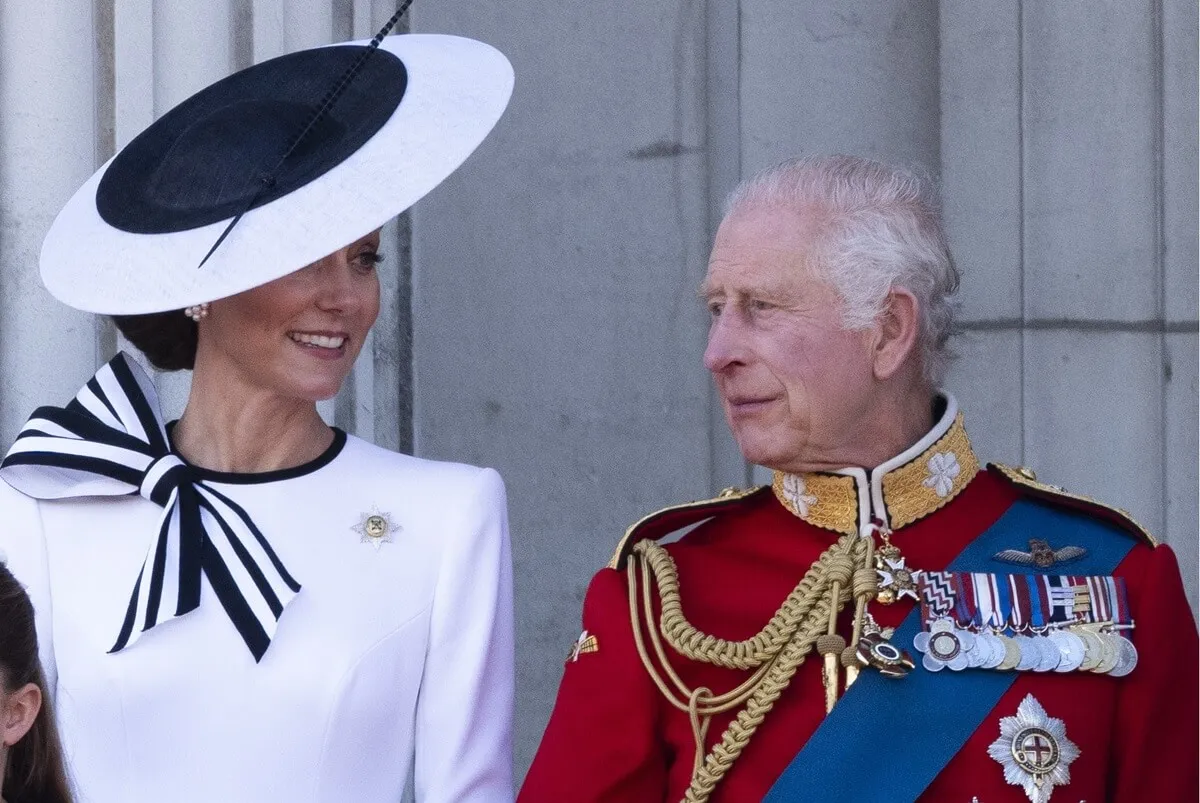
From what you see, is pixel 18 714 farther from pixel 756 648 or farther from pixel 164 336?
pixel 756 648

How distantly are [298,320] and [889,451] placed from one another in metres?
0.79

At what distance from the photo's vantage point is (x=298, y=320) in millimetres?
2943

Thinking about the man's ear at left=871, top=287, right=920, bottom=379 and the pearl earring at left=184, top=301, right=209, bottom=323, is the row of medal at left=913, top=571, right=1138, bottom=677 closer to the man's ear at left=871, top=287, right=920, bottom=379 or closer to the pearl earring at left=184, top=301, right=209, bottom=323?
the man's ear at left=871, top=287, right=920, bottom=379

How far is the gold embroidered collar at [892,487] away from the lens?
2.88m

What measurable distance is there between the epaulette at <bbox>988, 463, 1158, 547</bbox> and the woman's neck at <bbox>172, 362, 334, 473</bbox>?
94 centimetres

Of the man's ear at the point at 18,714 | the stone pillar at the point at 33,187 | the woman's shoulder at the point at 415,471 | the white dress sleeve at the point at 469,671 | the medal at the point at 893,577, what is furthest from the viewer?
the stone pillar at the point at 33,187

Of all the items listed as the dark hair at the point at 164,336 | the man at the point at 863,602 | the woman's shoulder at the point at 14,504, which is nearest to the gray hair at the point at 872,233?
the man at the point at 863,602

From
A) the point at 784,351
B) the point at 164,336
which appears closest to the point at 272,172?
the point at 164,336

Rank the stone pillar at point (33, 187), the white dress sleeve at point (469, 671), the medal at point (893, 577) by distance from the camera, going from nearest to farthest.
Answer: the medal at point (893, 577) → the white dress sleeve at point (469, 671) → the stone pillar at point (33, 187)

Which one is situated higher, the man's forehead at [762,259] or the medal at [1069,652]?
the man's forehead at [762,259]

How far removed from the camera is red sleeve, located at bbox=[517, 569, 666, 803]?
2.78 meters

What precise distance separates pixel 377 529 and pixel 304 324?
293mm

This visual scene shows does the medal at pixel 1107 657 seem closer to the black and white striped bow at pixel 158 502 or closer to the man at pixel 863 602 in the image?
the man at pixel 863 602

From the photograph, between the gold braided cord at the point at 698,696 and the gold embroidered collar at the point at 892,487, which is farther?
the gold embroidered collar at the point at 892,487
